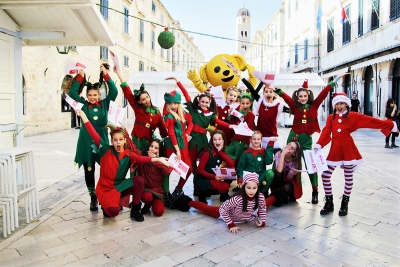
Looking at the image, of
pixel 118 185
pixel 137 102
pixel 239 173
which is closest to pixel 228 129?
pixel 239 173

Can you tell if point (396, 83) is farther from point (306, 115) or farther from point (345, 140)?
point (345, 140)

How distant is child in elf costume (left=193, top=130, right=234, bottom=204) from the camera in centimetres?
503

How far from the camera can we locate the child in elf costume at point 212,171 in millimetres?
5027

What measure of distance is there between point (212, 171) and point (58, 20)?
3020mm

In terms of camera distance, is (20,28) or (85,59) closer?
(20,28)

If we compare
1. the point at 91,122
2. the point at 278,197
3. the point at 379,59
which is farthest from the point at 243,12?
the point at 91,122

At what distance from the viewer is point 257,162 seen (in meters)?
4.79

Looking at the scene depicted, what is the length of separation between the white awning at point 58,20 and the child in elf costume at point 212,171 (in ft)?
7.67

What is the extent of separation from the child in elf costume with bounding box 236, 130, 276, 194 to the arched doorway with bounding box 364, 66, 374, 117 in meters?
14.9

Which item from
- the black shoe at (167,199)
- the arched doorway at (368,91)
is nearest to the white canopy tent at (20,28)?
the black shoe at (167,199)

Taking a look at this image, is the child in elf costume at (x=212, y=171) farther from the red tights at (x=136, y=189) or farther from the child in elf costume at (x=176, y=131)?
the red tights at (x=136, y=189)

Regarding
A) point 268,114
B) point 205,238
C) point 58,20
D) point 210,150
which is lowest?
point 205,238

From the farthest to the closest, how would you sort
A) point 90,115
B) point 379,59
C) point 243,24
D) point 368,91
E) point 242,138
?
Answer: 1. point 243,24
2. point 368,91
3. point 379,59
4. point 242,138
5. point 90,115

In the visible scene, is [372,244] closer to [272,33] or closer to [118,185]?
[118,185]
